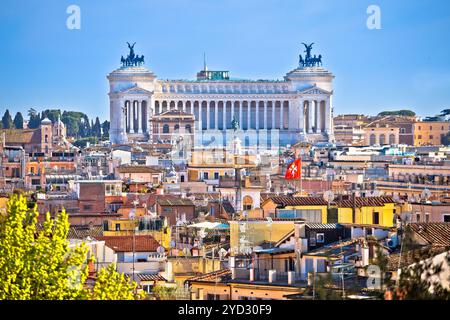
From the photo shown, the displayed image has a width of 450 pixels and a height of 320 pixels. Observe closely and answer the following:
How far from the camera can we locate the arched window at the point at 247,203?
23.7 meters

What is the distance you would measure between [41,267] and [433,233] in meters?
4.13

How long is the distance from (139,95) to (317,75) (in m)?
8.42

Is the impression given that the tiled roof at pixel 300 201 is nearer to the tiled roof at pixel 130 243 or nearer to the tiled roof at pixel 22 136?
the tiled roof at pixel 130 243

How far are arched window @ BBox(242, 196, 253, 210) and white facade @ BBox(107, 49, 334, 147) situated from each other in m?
59.9

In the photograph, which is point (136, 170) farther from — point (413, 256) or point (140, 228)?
point (413, 256)

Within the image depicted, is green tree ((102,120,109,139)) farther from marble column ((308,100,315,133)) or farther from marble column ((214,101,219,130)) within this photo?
marble column ((308,100,315,133))

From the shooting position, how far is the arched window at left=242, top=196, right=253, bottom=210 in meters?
23.7

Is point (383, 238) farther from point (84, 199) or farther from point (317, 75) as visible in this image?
point (317, 75)

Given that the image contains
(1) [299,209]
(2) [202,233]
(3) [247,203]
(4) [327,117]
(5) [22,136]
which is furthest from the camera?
(4) [327,117]

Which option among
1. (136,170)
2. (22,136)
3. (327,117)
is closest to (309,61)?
(327,117)

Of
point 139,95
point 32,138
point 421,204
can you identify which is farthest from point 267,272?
point 139,95

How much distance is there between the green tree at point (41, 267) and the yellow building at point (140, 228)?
7903 mm

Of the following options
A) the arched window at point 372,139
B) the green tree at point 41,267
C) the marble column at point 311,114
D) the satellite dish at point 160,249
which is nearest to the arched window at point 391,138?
the arched window at point 372,139

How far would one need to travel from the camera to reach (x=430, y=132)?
224 ft
